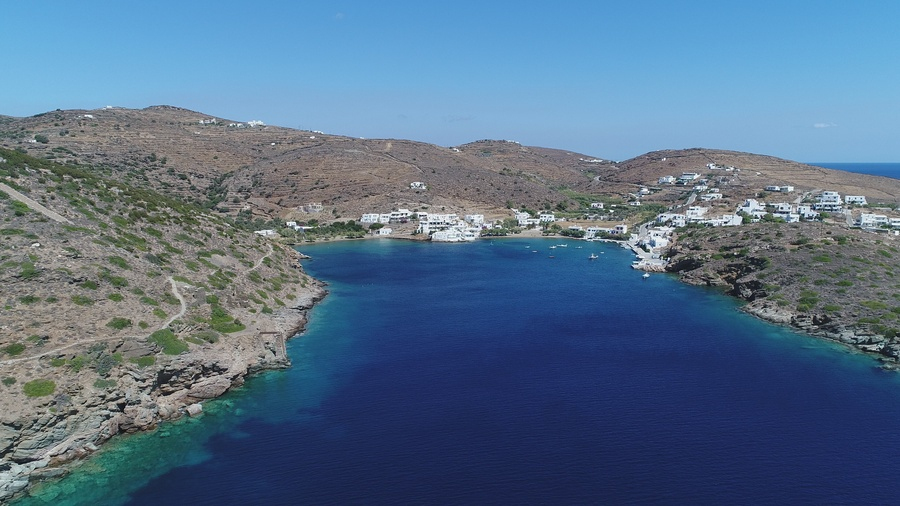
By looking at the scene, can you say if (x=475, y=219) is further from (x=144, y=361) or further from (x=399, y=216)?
(x=144, y=361)

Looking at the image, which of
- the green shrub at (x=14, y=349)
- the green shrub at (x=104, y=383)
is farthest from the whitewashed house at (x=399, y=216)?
the green shrub at (x=14, y=349)

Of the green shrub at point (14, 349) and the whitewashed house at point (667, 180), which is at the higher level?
the whitewashed house at point (667, 180)

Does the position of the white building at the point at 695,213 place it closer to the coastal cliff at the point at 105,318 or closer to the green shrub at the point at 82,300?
the coastal cliff at the point at 105,318

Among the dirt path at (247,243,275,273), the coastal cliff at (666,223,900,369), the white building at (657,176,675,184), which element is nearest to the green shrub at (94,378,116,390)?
the dirt path at (247,243,275,273)

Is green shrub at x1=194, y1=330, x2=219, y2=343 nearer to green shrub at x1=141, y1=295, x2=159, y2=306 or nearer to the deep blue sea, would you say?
green shrub at x1=141, y1=295, x2=159, y2=306

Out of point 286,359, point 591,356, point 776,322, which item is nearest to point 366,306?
point 286,359

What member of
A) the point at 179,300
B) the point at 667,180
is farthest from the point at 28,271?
the point at 667,180
